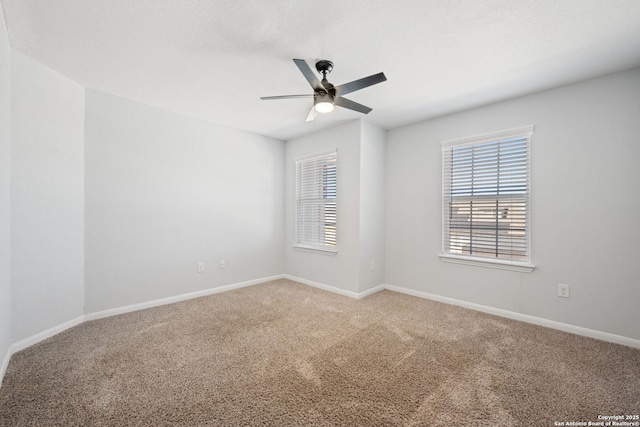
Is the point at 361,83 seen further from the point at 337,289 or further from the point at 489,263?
the point at 337,289

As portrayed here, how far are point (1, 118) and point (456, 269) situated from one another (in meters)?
4.48

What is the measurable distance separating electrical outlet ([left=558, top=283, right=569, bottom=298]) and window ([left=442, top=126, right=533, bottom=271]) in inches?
11.5

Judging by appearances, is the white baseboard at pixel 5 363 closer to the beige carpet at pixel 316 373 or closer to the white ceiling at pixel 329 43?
the beige carpet at pixel 316 373

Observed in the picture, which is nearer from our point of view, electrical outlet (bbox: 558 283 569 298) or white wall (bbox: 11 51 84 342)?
white wall (bbox: 11 51 84 342)

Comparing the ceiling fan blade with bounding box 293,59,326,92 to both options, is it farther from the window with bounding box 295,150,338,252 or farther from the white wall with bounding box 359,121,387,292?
the window with bounding box 295,150,338,252

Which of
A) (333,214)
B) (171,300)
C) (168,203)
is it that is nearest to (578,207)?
(333,214)

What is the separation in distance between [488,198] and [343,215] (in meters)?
1.82

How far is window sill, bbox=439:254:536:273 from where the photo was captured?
114 inches

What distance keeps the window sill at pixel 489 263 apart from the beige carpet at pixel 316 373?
0.57 m

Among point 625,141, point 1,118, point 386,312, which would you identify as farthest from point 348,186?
point 1,118

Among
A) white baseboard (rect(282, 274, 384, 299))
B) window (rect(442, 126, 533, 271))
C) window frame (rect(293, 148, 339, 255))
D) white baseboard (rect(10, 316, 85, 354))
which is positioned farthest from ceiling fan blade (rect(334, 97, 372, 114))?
white baseboard (rect(10, 316, 85, 354))

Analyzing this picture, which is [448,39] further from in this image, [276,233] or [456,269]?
[276,233]

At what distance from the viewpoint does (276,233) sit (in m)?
4.77

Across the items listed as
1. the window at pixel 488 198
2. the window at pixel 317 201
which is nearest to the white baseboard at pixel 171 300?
the window at pixel 317 201
